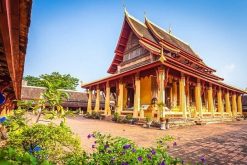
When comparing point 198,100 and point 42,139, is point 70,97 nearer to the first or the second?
point 198,100

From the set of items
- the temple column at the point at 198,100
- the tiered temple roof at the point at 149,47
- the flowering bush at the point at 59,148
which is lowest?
the flowering bush at the point at 59,148

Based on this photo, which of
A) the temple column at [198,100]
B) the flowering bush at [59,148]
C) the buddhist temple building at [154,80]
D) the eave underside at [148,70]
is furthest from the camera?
the temple column at [198,100]

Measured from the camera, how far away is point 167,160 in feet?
8.95

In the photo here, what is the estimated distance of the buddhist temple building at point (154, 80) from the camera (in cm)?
1186

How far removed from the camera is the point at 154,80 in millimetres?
15305

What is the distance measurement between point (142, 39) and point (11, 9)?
1413cm

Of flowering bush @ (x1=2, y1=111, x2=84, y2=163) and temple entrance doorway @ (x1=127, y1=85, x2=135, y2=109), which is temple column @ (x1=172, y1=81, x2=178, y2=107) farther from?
flowering bush @ (x1=2, y1=111, x2=84, y2=163)

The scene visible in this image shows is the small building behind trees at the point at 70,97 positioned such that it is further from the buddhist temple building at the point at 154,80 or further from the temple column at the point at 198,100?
the temple column at the point at 198,100

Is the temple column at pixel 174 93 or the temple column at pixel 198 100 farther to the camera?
the temple column at pixel 174 93

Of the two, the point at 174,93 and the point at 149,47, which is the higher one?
the point at 149,47

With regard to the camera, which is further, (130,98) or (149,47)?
(130,98)

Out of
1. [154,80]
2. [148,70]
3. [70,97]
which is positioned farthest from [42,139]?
[70,97]

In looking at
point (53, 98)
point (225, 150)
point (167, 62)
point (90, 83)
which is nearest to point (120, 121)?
point (167, 62)

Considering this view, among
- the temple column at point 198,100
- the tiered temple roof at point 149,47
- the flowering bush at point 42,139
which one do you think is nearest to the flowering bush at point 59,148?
the flowering bush at point 42,139
